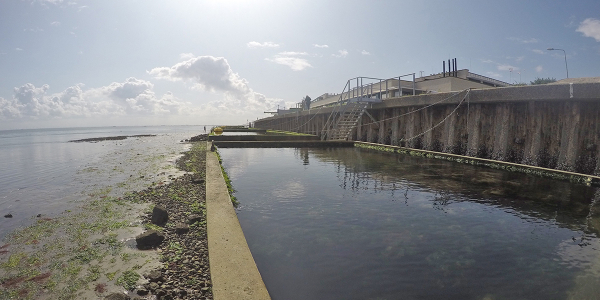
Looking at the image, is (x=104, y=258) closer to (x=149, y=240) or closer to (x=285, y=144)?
(x=149, y=240)

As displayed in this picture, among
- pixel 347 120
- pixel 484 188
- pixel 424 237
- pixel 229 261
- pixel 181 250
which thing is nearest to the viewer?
pixel 229 261

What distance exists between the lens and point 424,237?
555cm

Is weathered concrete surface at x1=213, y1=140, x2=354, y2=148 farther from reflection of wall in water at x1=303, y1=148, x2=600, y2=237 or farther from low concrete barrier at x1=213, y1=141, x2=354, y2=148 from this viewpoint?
reflection of wall in water at x1=303, y1=148, x2=600, y2=237

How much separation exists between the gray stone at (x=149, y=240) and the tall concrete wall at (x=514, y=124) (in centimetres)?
1226

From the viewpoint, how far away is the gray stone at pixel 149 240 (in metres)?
5.32

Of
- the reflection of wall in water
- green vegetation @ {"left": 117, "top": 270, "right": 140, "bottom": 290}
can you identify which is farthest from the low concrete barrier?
green vegetation @ {"left": 117, "top": 270, "right": 140, "bottom": 290}

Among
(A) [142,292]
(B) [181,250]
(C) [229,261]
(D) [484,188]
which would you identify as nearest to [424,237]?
(C) [229,261]

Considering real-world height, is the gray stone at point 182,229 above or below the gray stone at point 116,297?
above

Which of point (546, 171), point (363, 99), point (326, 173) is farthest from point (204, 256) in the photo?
point (363, 99)

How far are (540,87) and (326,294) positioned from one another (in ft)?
37.9

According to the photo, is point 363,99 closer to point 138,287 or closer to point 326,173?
point 326,173

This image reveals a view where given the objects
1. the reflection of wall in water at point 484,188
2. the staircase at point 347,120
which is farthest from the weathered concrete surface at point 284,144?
the reflection of wall in water at point 484,188

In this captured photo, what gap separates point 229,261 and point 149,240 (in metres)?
2.04

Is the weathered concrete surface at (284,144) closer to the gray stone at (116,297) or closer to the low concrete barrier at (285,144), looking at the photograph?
the low concrete barrier at (285,144)
